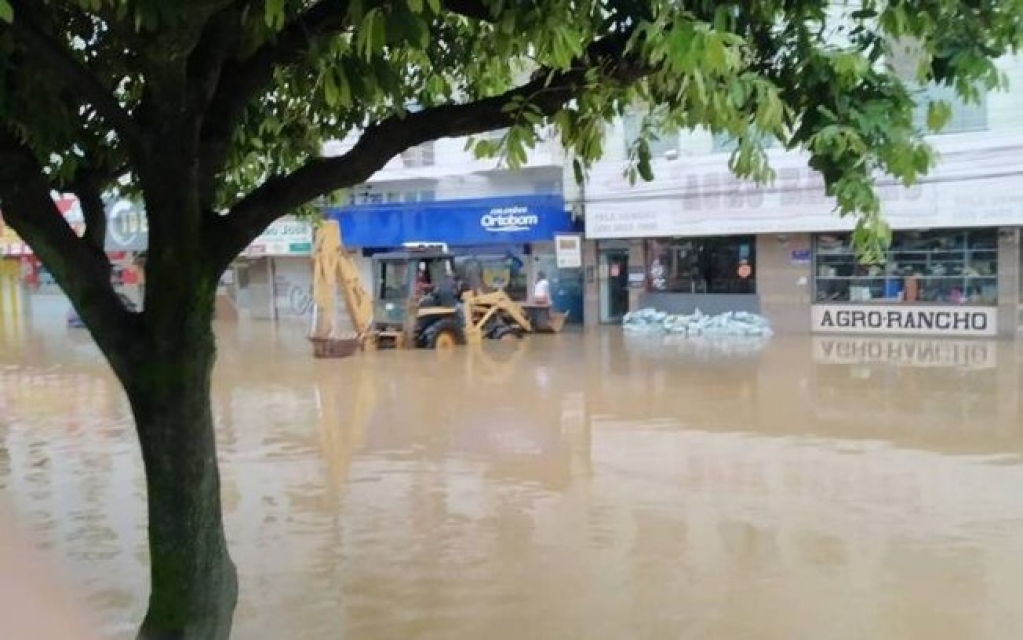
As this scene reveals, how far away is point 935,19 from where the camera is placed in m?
3.78

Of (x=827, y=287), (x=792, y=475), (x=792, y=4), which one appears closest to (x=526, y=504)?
(x=792, y=475)

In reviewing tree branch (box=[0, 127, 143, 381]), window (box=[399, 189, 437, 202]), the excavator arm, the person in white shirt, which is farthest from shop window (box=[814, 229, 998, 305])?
tree branch (box=[0, 127, 143, 381])

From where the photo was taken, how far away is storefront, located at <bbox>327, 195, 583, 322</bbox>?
2603cm

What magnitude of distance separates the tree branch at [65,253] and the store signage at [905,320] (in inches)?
785

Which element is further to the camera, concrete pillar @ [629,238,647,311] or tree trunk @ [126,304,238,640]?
concrete pillar @ [629,238,647,311]

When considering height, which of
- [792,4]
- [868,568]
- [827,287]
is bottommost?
[868,568]

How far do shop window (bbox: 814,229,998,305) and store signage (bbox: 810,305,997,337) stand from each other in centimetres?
18

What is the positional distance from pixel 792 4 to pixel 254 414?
10815 millimetres

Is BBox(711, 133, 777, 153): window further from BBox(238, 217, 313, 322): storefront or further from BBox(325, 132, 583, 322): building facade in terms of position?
BBox(238, 217, 313, 322): storefront

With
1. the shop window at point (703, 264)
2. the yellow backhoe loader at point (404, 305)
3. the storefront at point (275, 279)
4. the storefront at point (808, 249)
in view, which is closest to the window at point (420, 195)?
the storefront at point (275, 279)

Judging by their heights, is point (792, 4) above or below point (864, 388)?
above

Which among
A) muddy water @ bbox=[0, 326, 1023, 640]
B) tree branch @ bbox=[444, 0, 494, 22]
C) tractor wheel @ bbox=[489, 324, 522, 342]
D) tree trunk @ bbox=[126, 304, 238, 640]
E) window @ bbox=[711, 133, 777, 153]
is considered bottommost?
muddy water @ bbox=[0, 326, 1023, 640]

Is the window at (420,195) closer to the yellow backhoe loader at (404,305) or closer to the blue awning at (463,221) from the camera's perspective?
Answer: the blue awning at (463,221)

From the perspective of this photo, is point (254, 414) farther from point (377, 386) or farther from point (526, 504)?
point (526, 504)
